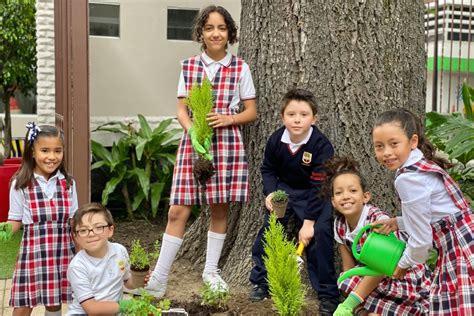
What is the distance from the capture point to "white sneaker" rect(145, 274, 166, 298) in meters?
4.45

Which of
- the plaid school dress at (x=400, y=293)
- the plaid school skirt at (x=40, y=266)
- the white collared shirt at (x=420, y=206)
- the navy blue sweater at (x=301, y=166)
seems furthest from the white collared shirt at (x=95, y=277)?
the white collared shirt at (x=420, y=206)

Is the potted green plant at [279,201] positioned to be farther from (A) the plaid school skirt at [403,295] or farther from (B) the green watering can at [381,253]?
(B) the green watering can at [381,253]

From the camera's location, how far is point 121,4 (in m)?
7.90

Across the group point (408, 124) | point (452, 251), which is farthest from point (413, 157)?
point (452, 251)

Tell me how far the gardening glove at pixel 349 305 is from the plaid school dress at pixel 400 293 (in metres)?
0.11

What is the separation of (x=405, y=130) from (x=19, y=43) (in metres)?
8.51

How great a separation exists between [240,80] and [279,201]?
879mm

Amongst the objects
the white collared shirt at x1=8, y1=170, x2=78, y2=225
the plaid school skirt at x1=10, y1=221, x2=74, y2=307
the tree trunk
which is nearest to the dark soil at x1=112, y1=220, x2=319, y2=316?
the tree trunk

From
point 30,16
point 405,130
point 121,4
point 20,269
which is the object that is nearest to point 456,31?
point 121,4

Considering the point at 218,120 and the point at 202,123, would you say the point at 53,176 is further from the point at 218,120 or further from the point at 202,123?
the point at 218,120

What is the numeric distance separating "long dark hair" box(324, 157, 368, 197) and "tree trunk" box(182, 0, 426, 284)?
0.49m

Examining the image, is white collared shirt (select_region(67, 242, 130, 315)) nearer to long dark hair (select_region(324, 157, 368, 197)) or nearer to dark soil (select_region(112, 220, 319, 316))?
dark soil (select_region(112, 220, 319, 316))

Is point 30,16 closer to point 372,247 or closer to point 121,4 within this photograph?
point 121,4

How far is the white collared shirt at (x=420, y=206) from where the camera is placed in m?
3.11
